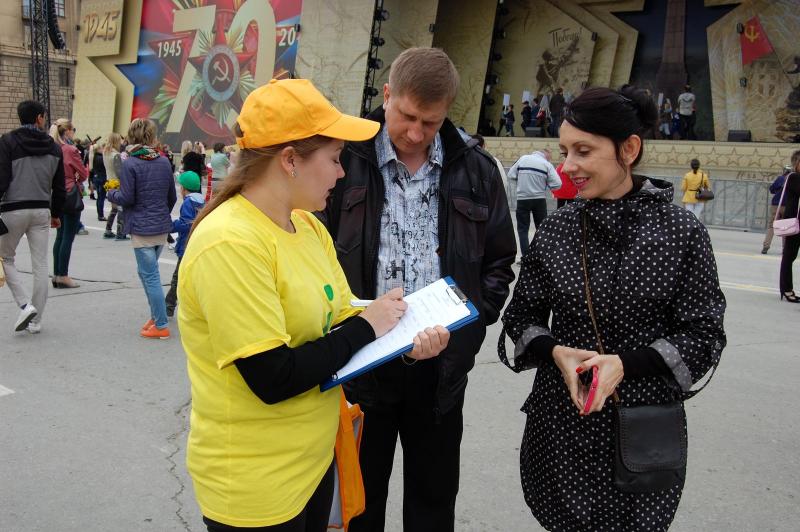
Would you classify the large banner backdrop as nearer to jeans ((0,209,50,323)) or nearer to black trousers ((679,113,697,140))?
black trousers ((679,113,697,140))

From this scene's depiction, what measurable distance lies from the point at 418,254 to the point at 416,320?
0.61 metres

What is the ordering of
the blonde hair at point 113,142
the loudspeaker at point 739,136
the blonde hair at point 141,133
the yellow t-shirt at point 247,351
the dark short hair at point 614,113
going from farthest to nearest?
the loudspeaker at point 739,136
the blonde hair at point 113,142
the blonde hair at point 141,133
the dark short hair at point 614,113
the yellow t-shirt at point 247,351

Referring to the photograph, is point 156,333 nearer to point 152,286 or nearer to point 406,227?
point 152,286

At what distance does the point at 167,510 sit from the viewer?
3.24 m

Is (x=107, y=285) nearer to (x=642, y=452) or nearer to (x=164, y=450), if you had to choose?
(x=164, y=450)

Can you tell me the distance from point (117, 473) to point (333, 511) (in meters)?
1.93

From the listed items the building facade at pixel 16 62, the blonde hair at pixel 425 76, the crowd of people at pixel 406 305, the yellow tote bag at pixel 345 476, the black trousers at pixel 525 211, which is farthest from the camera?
the building facade at pixel 16 62

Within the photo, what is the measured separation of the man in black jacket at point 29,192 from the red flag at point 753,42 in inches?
914

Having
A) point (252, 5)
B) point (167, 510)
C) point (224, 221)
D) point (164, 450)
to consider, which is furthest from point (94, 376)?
point (252, 5)

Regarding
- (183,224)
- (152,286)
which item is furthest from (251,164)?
(183,224)

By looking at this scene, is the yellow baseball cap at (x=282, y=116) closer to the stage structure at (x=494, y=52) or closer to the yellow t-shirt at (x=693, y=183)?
the yellow t-shirt at (x=693, y=183)

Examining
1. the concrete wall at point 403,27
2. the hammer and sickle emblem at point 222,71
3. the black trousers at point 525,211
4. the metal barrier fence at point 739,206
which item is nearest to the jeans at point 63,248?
the black trousers at point 525,211

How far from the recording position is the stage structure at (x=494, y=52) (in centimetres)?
2323

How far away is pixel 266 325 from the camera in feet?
5.17
